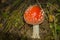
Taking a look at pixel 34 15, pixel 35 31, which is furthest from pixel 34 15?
pixel 35 31

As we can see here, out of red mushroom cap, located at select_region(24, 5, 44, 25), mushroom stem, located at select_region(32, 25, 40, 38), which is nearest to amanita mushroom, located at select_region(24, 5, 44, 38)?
red mushroom cap, located at select_region(24, 5, 44, 25)

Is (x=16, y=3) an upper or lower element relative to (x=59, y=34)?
upper

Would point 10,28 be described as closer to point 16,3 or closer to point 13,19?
point 13,19

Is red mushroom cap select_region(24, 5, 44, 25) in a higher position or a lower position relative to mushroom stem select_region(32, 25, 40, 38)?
higher

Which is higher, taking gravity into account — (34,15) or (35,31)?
(34,15)

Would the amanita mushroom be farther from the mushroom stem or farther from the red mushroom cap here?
the mushroom stem

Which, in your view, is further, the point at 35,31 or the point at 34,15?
the point at 35,31

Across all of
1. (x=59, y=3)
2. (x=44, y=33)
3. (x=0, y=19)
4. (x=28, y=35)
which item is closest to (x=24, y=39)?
(x=28, y=35)

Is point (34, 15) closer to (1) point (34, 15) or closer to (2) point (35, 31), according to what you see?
(1) point (34, 15)

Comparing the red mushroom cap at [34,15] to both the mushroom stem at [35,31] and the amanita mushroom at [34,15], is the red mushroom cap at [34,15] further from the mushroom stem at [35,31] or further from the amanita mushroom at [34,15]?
the mushroom stem at [35,31]

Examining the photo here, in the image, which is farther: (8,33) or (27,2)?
(27,2)

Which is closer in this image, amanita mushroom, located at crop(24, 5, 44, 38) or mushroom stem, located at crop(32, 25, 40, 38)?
amanita mushroom, located at crop(24, 5, 44, 38)
